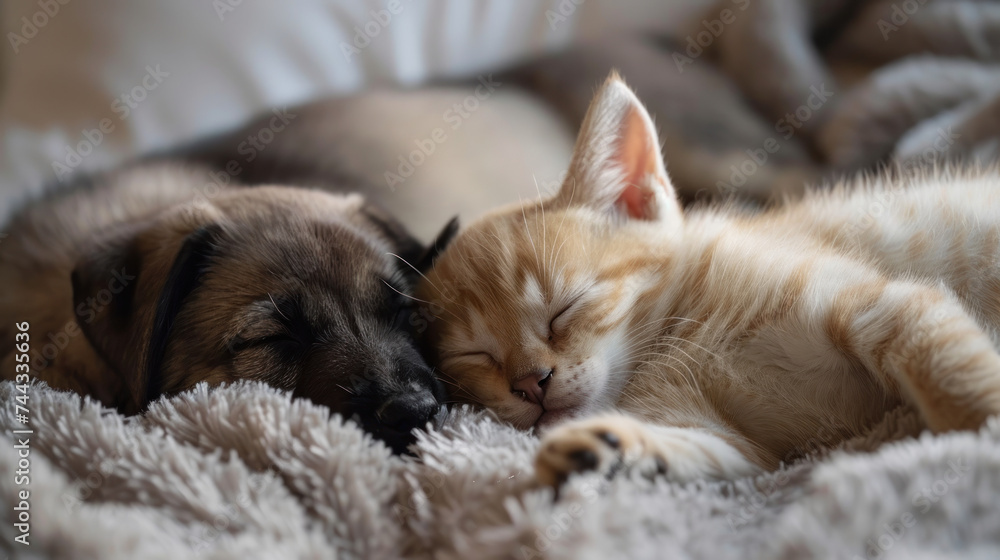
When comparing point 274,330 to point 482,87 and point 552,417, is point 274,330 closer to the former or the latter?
point 552,417

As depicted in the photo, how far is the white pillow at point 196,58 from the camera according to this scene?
1.57m

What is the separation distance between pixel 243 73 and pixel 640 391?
135cm

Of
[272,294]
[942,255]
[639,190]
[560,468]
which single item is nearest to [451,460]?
[560,468]

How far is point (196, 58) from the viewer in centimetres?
170

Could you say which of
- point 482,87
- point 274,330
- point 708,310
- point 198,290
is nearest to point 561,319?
point 708,310

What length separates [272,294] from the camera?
3.55ft

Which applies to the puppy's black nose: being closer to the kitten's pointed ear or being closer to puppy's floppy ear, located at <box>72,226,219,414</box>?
puppy's floppy ear, located at <box>72,226,219,414</box>

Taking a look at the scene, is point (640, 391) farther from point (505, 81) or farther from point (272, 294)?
point (505, 81)

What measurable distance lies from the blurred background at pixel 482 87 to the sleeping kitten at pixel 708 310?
1.81ft

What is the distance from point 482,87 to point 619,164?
2.96ft

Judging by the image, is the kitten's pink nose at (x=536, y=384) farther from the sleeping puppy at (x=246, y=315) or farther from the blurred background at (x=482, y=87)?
the blurred background at (x=482, y=87)

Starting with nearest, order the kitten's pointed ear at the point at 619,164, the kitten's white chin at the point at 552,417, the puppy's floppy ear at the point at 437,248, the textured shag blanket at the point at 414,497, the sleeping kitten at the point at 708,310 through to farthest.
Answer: the textured shag blanket at the point at 414,497 < the sleeping kitten at the point at 708,310 < the kitten's white chin at the point at 552,417 < the kitten's pointed ear at the point at 619,164 < the puppy's floppy ear at the point at 437,248

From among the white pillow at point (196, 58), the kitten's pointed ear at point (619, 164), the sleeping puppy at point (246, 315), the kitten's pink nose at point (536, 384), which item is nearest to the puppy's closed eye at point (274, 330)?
the sleeping puppy at point (246, 315)

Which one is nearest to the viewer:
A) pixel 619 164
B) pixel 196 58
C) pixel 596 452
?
pixel 596 452
